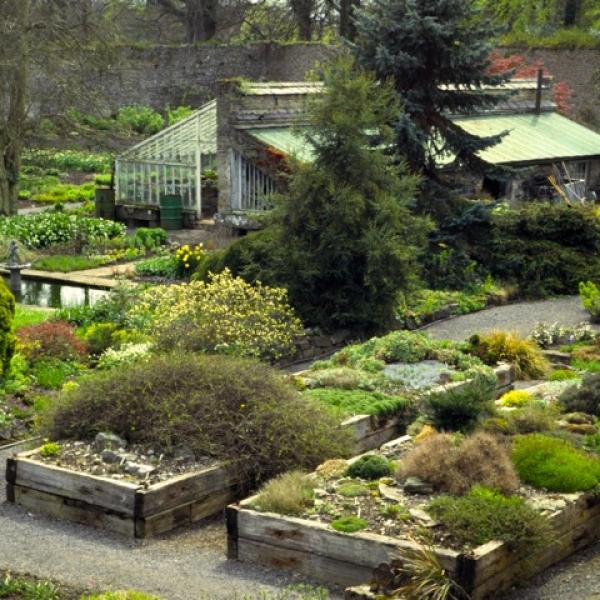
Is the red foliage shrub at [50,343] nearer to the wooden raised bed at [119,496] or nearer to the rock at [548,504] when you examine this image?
the wooden raised bed at [119,496]

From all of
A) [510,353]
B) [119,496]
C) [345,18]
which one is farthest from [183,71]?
[119,496]

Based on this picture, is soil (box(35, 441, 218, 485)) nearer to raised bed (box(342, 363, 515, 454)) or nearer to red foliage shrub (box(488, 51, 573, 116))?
raised bed (box(342, 363, 515, 454))

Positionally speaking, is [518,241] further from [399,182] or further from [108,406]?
[108,406]

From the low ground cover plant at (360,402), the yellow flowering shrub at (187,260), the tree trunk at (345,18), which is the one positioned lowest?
the low ground cover plant at (360,402)

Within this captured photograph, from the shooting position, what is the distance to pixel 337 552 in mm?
10172

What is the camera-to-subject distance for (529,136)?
102ft

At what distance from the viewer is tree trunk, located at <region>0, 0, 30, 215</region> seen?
3156cm

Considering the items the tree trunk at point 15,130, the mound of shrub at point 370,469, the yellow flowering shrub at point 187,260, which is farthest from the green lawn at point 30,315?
the tree trunk at point 15,130

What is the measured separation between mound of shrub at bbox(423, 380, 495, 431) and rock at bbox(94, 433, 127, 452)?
9.97 feet

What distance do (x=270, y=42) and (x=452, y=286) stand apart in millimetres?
28767

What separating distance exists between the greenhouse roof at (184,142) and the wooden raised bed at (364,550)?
19.1m

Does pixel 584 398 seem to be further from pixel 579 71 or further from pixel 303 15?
pixel 303 15

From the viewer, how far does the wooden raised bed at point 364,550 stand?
965 centimetres

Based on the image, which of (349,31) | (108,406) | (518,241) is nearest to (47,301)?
(518,241)
